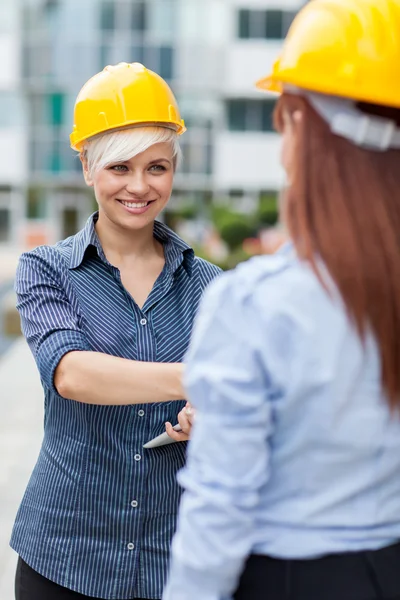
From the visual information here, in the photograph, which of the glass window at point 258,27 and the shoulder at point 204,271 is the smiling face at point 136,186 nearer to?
the shoulder at point 204,271

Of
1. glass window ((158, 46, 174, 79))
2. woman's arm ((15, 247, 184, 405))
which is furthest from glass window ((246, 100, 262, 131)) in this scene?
woman's arm ((15, 247, 184, 405))

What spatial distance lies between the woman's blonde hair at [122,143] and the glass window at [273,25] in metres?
29.9

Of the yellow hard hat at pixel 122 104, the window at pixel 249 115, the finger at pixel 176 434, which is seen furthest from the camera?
the window at pixel 249 115

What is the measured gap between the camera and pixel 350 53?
1280 millimetres

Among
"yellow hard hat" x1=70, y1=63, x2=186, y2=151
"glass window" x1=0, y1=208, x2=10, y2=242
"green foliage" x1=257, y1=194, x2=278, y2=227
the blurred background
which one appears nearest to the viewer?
"yellow hard hat" x1=70, y1=63, x2=186, y2=151

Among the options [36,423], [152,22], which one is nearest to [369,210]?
[36,423]

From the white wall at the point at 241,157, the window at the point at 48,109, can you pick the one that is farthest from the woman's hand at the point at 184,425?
the window at the point at 48,109

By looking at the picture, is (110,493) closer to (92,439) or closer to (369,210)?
(92,439)

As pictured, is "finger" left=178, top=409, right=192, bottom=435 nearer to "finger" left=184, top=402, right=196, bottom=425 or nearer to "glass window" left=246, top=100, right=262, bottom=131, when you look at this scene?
"finger" left=184, top=402, right=196, bottom=425

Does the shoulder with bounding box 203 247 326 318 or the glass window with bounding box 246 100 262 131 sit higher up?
the shoulder with bounding box 203 247 326 318

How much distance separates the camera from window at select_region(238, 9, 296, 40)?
30.7 metres

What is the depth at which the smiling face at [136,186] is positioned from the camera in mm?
2125

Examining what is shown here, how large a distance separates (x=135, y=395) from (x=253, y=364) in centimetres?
60

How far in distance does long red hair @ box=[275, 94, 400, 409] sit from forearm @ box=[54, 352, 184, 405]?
59 cm
